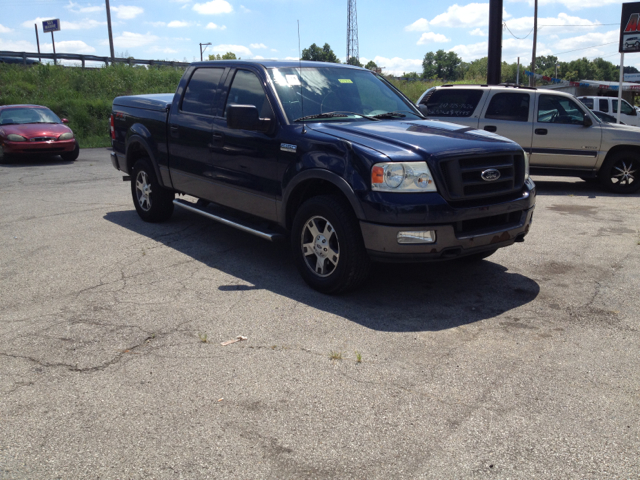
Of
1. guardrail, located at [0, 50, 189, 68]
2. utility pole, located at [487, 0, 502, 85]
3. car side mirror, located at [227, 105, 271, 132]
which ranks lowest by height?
car side mirror, located at [227, 105, 271, 132]

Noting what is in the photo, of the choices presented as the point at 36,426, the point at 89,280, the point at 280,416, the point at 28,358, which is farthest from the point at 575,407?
the point at 89,280

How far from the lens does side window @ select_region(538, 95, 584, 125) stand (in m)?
11.1

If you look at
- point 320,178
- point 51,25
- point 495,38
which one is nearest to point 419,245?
point 320,178

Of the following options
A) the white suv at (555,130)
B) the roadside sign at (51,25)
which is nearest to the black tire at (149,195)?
the white suv at (555,130)

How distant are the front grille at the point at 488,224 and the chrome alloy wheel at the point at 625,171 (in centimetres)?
685

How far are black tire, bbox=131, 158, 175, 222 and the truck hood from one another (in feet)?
9.73

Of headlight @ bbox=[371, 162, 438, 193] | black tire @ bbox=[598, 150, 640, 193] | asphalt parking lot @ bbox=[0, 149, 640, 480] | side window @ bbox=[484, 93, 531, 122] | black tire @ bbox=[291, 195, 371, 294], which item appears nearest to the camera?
asphalt parking lot @ bbox=[0, 149, 640, 480]

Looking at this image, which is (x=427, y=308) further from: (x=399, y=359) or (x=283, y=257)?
(x=283, y=257)

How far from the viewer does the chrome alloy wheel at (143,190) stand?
25.5 ft

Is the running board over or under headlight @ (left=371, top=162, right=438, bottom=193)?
under

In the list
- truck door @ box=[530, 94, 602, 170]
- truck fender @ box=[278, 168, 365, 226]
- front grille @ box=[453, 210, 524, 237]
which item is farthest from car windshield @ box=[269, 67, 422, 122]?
truck door @ box=[530, 94, 602, 170]

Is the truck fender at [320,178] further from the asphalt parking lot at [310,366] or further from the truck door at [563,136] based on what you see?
the truck door at [563,136]

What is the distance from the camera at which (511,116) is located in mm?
11281

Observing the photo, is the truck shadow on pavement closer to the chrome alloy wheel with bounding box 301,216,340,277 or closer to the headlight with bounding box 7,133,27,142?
the chrome alloy wheel with bounding box 301,216,340,277
